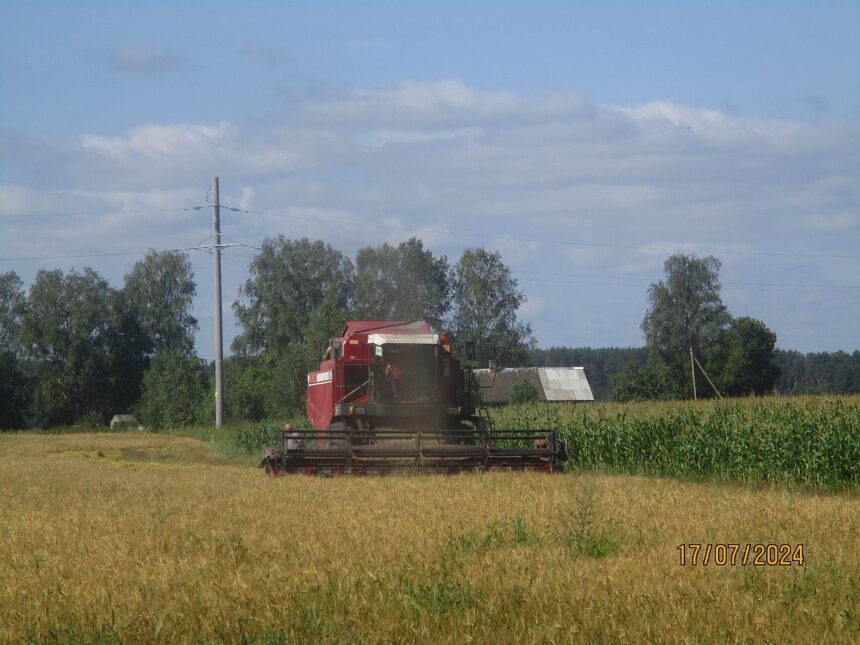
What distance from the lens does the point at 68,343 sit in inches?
3300

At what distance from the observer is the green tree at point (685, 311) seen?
237 ft

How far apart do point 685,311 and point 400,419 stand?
186 ft

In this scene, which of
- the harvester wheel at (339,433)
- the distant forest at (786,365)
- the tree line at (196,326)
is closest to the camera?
the harvester wheel at (339,433)

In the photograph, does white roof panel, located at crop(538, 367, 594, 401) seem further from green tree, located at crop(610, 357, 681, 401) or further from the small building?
green tree, located at crop(610, 357, 681, 401)

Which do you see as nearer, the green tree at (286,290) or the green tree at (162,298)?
the green tree at (286,290)

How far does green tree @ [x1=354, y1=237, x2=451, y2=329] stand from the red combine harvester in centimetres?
4303

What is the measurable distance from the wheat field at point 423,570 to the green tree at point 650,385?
189 ft

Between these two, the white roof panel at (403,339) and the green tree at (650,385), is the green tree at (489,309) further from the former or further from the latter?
the white roof panel at (403,339)

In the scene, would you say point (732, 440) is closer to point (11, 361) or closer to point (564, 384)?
point (564, 384)

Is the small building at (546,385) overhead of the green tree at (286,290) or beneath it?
beneath

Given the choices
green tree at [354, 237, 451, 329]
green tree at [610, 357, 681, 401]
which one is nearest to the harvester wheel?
green tree at [354, 237, 451, 329]

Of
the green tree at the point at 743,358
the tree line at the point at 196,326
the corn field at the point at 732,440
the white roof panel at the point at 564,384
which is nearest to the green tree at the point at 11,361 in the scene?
the tree line at the point at 196,326

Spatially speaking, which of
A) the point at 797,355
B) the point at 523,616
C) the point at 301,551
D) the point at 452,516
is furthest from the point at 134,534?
the point at 797,355

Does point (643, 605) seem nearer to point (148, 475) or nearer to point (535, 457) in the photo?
point (535, 457)
